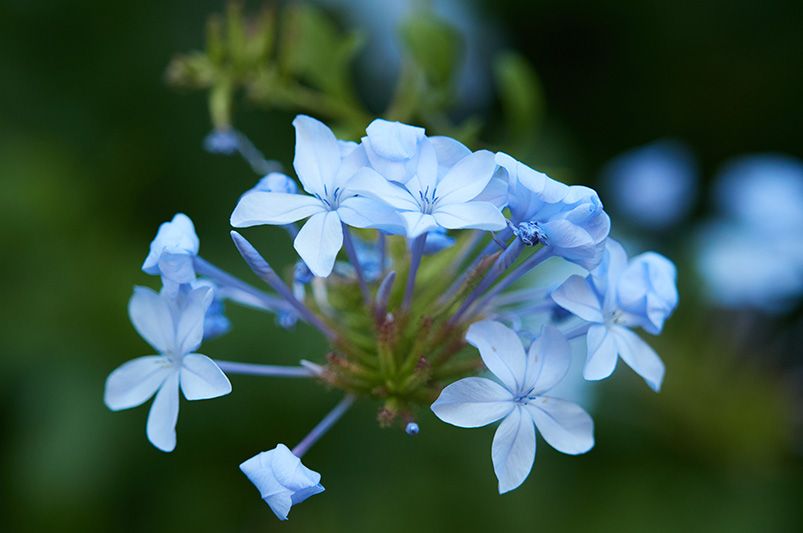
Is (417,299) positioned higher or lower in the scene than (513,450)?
higher

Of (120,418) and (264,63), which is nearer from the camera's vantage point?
(264,63)

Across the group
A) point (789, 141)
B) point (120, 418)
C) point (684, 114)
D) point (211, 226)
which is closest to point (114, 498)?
point (120, 418)

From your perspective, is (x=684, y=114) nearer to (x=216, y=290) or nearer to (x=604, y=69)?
(x=604, y=69)

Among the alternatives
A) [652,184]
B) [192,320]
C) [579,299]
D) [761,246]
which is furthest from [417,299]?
[761,246]

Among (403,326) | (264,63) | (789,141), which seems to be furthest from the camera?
(789,141)

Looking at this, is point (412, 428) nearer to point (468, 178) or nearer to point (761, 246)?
point (468, 178)
